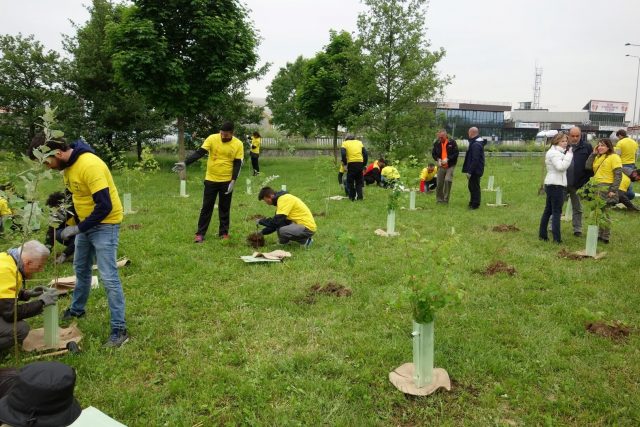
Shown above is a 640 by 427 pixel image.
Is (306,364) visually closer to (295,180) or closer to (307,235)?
(307,235)

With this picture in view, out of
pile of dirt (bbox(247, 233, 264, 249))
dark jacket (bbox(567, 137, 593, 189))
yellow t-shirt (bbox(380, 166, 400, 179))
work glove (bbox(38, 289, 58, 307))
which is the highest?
dark jacket (bbox(567, 137, 593, 189))

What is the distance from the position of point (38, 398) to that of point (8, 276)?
213cm

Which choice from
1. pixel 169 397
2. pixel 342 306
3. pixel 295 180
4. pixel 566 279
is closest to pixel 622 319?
pixel 566 279

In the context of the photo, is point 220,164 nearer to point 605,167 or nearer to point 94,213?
point 94,213

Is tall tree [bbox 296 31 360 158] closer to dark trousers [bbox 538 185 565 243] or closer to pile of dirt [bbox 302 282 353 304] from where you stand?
dark trousers [bbox 538 185 565 243]

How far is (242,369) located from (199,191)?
411 inches

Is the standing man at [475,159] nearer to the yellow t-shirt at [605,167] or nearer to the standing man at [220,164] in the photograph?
the yellow t-shirt at [605,167]

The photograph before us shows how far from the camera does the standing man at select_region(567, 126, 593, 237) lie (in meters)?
7.62

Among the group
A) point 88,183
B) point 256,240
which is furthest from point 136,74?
point 88,183

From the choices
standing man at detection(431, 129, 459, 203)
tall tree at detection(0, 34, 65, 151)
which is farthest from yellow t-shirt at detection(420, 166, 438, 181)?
tall tree at detection(0, 34, 65, 151)

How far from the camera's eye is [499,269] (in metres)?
6.00

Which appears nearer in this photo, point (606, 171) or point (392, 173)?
point (606, 171)

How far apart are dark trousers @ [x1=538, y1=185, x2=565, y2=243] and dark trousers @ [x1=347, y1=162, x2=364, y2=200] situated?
4828 mm

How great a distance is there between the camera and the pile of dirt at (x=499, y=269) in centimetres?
590
